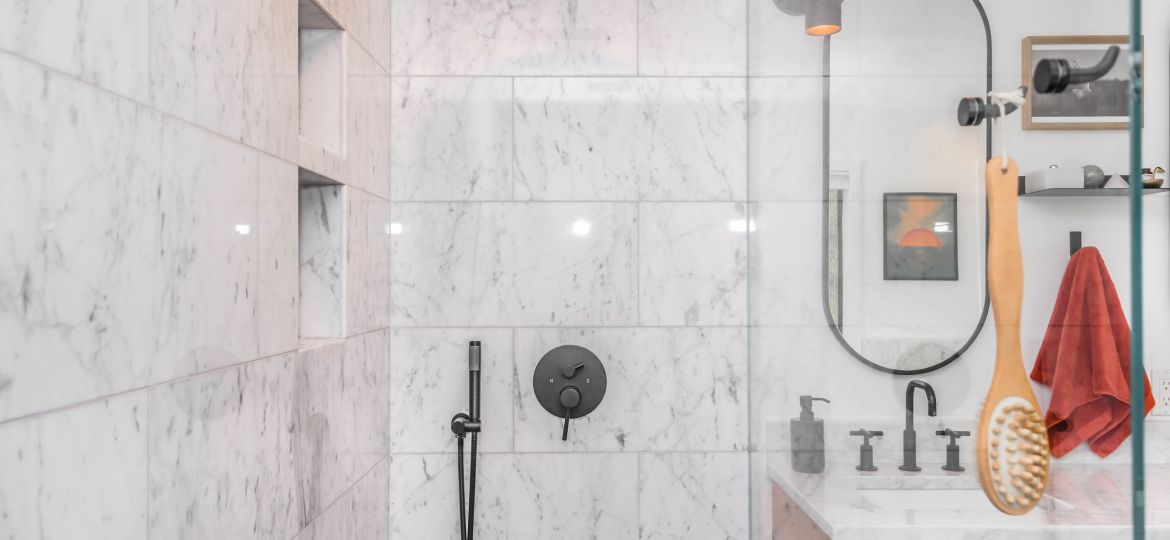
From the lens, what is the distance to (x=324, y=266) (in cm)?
170

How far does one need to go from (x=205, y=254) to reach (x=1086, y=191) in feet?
3.48

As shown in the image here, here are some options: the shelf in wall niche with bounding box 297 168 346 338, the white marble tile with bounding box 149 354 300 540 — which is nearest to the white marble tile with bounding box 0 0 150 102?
the white marble tile with bounding box 149 354 300 540

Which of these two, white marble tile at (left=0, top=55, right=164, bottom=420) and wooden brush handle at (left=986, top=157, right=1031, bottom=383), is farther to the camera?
wooden brush handle at (left=986, top=157, right=1031, bottom=383)

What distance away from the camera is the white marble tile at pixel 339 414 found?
1449 millimetres

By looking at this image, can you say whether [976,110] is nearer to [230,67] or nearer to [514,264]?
[230,67]

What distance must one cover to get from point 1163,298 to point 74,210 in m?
1.04

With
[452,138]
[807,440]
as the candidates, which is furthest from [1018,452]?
[452,138]

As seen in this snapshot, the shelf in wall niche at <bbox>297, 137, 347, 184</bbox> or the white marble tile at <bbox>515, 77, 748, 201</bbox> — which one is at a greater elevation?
the white marble tile at <bbox>515, 77, 748, 201</bbox>

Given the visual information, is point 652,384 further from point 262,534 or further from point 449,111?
point 262,534

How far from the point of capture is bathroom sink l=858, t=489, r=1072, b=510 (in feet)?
2.63

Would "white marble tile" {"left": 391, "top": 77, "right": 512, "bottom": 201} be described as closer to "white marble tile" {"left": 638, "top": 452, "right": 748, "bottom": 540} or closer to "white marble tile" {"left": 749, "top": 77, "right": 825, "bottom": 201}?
"white marble tile" {"left": 749, "top": 77, "right": 825, "bottom": 201}

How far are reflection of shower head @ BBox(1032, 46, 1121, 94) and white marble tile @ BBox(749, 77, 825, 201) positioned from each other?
0.73 m

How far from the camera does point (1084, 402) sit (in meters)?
0.74

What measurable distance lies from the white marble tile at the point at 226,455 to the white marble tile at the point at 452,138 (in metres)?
0.77
